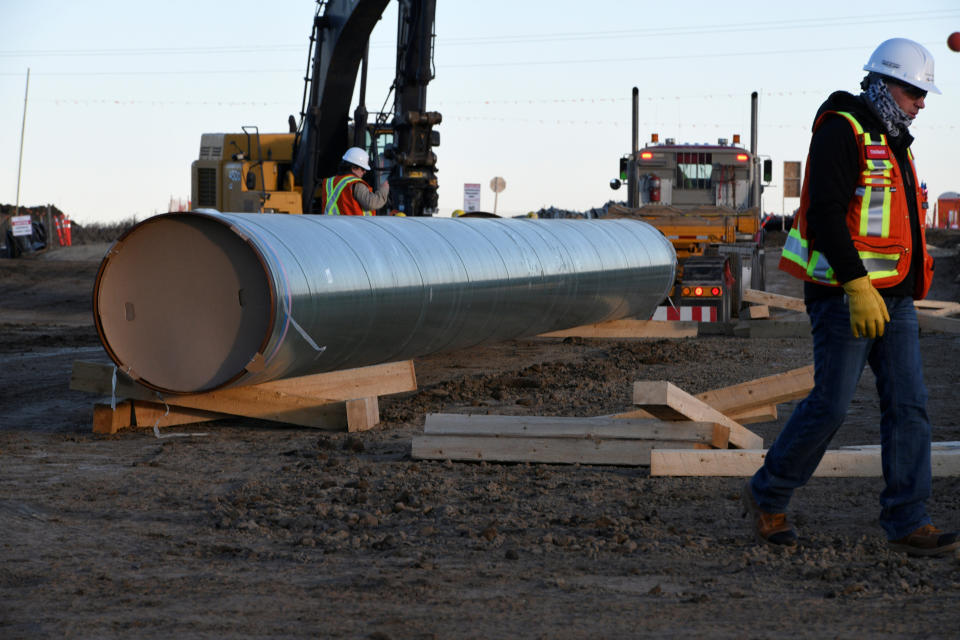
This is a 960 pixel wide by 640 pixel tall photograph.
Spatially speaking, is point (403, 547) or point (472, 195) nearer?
point (403, 547)

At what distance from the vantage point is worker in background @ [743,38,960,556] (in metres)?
4.66

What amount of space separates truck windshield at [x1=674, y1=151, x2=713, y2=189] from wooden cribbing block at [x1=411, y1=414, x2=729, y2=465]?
1199cm

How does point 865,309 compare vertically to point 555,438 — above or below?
above

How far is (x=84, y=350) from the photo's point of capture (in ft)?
46.3

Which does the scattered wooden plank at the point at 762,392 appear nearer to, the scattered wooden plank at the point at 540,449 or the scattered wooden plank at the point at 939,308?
the scattered wooden plank at the point at 540,449

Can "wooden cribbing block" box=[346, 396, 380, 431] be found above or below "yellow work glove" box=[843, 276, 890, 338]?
below

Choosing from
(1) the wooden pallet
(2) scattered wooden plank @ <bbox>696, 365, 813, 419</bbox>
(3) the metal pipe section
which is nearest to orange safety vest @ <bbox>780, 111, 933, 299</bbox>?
(2) scattered wooden plank @ <bbox>696, 365, 813, 419</bbox>

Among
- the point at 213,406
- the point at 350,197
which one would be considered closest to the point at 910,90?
the point at 213,406

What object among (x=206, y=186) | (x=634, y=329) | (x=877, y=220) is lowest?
(x=634, y=329)

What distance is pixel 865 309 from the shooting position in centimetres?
453

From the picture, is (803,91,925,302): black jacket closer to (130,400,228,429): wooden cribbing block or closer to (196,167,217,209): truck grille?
Result: (130,400,228,429): wooden cribbing block

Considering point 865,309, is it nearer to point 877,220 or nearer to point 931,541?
point 877,220

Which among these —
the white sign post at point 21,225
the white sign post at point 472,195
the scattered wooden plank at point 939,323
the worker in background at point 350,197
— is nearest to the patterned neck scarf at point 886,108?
the worker in background at point 350,197

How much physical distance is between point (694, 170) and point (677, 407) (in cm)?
1243
